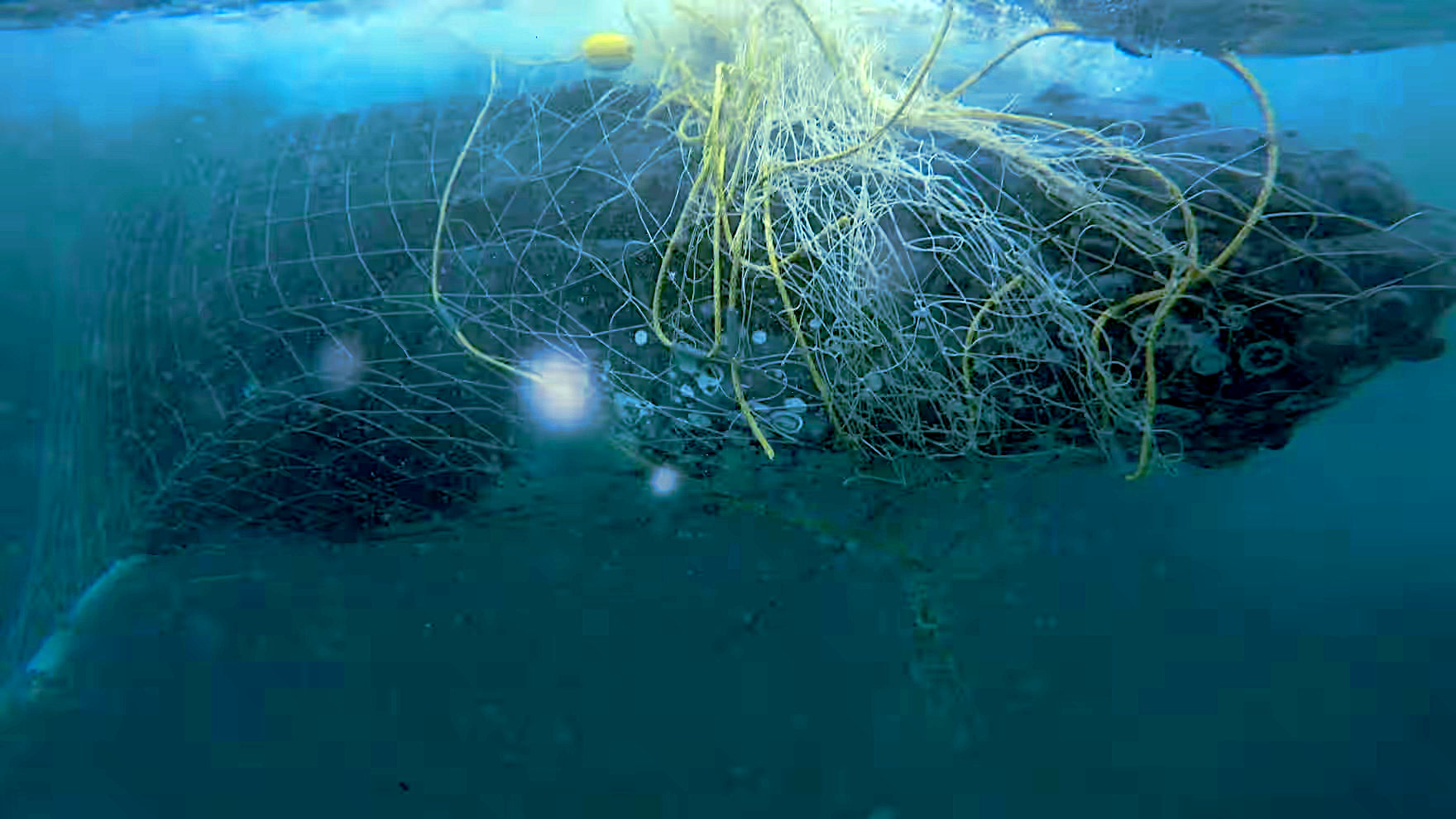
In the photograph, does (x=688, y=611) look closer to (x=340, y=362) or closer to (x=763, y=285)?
(x=763, y=285)

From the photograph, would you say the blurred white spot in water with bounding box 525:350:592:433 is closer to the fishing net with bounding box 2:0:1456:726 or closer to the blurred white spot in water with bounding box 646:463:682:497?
the fishing net with bounding box 2:0:1456:726

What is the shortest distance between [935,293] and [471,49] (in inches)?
66.3

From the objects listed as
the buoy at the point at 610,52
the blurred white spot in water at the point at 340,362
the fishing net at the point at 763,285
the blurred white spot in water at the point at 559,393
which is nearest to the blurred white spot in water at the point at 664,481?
the fishing net at the point at 763,285

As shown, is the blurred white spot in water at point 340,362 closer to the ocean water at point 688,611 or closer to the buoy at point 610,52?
the ocean water at point 688,611

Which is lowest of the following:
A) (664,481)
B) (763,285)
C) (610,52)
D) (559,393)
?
(664,481)

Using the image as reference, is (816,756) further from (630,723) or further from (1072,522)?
(1072,522)

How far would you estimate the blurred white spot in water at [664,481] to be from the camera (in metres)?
2.23

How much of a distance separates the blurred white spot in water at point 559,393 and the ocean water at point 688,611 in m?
0.13

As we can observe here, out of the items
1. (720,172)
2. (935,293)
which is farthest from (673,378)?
(935,293)

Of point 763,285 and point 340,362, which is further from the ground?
point 763,285

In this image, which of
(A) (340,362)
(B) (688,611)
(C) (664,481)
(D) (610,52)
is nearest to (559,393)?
(C) (664,481)

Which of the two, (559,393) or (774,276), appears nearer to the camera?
(774,276)

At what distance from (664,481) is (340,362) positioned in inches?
39.0

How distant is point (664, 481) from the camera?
2256 millimetres
